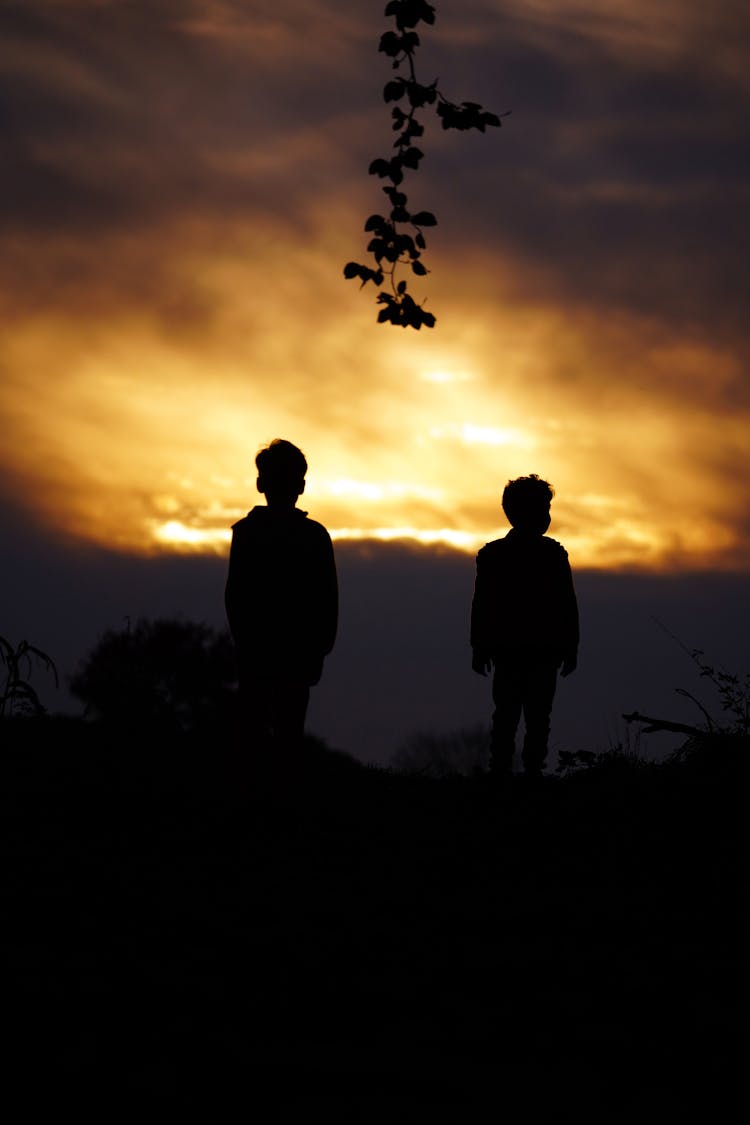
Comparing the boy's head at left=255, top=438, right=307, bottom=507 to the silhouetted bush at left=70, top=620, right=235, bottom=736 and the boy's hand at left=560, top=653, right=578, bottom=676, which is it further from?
the silhouetted bush at left=70, top=620, right=235, bottom=736

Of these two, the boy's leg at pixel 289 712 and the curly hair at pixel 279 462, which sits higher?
the curly hair at pixel 279 462

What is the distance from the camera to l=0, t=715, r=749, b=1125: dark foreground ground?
14.6ft

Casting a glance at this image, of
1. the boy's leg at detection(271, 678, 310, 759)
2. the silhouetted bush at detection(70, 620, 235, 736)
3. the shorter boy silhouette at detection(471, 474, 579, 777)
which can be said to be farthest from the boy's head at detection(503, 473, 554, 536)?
the silhouetted bush at detection(70, 620, 235, 736)

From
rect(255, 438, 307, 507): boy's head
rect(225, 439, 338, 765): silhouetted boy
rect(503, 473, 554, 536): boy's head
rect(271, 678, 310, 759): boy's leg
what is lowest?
rect(271, 678, 310, 759): boy's leg

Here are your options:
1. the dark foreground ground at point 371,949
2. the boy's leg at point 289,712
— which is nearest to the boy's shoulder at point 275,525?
the boy's leg at point 289,712

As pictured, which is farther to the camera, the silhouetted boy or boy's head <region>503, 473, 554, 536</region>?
boy's head <region>503, 473, 554, 536</region>

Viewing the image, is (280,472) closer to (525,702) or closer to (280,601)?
(280,601)

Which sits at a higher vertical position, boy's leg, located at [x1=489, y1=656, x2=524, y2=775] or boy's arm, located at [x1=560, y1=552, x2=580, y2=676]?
boy's arm, located at [x1=560, y1=552, x2=580, y2=676]

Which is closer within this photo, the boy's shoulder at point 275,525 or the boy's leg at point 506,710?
the boy's shoulder at point 275,525

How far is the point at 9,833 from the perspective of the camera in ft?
24.9

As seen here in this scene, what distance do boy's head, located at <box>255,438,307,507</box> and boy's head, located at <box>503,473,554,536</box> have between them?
1.93 meters

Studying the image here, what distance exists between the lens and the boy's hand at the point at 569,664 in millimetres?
9992

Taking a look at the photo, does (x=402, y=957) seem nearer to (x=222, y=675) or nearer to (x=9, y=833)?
(x=9, y=833)

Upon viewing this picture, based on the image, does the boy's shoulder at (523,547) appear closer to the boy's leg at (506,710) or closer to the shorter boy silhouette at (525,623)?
the shorter boy silhouette at (525,623)
